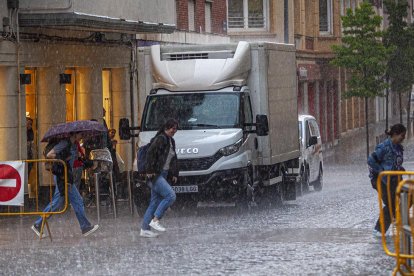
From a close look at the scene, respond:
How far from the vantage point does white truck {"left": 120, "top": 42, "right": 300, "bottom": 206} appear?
22125mm

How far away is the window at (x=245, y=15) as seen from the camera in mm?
50312

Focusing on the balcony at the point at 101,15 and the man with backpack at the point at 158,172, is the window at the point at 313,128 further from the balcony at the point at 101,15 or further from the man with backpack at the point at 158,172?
the man with backpack at the point at 158,172

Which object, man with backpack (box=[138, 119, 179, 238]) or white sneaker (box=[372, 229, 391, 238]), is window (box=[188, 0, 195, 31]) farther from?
white sneaker (box=[372, 229, 391, 238])

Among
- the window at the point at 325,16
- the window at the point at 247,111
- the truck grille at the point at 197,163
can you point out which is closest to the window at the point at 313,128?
the window at the point at 247,111

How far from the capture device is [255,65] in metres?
23.7

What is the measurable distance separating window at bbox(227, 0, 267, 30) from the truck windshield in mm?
27038

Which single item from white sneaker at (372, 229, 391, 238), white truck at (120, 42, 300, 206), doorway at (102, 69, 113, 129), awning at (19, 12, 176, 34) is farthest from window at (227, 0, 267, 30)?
white sneaker at (372, 229, 391, 238)

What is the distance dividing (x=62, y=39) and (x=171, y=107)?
5.22 metres

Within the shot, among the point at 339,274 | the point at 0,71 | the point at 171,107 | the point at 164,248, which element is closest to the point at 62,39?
the point at 0,71

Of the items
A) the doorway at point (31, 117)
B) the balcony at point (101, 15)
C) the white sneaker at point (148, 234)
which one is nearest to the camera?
the white sneaker at point (148, 234)

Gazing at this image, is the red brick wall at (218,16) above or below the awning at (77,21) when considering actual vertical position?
above

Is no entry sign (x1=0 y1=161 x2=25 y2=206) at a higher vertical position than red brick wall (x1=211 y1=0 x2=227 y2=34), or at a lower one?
lower

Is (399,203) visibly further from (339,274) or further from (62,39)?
(62,39)

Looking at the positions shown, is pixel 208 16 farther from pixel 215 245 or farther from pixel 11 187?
pixel 215 245
